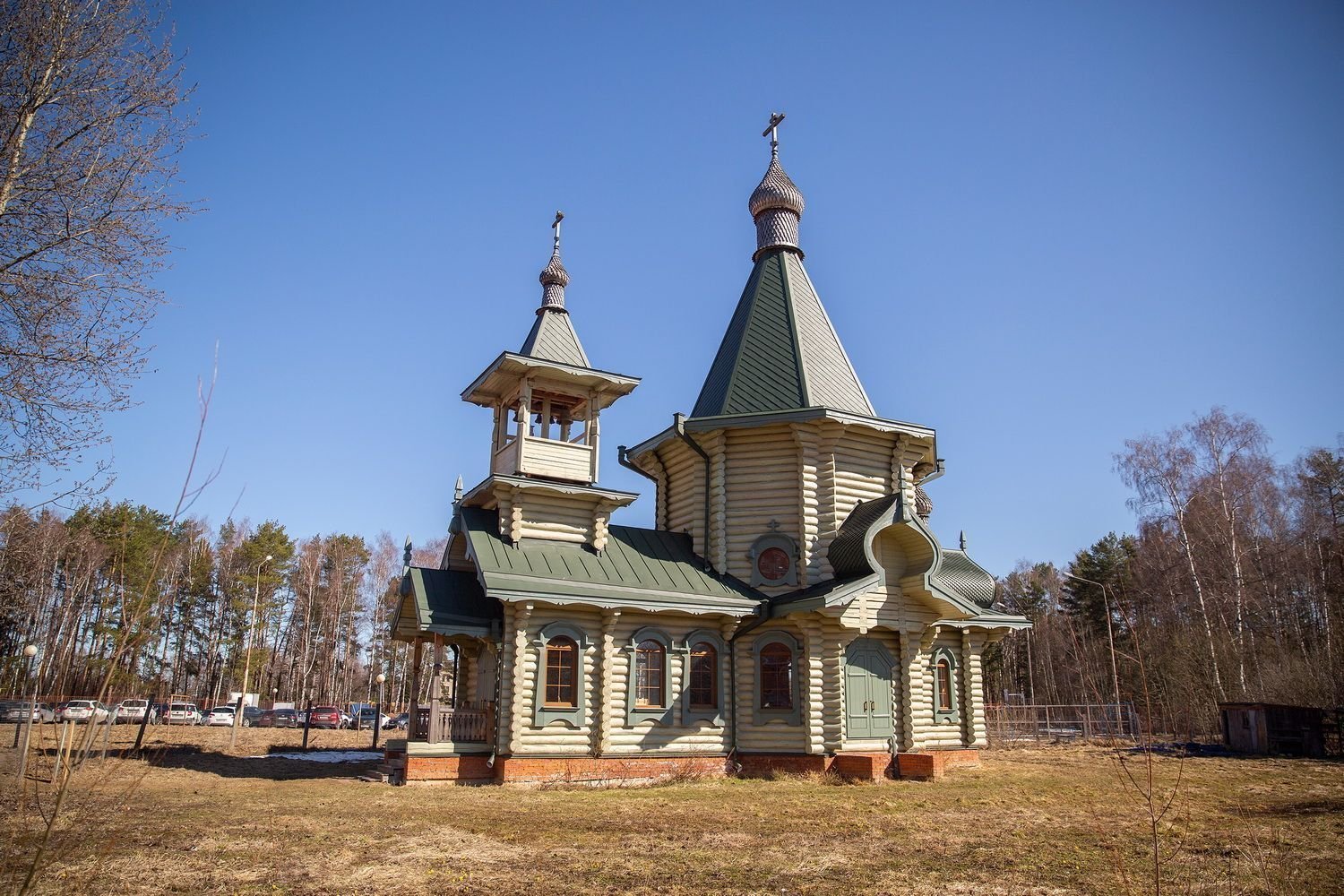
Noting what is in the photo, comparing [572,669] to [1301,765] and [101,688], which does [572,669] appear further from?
[1301,765]

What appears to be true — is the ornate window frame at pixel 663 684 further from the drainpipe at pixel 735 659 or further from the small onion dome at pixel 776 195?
the small onion dome at pixel 776 195

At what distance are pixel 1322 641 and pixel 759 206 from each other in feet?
80.7

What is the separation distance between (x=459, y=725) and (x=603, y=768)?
267cm

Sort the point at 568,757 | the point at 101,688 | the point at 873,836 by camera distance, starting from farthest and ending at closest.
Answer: the point at 568,757 < the point at 873,836 < the point at 101,688

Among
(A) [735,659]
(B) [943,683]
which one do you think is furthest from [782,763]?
(B) [943,683]

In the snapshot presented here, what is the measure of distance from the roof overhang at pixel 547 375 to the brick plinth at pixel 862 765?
8.61 metres

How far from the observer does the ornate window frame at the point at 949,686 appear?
19.3 metres

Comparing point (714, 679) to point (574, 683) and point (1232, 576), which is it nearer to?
point (574, 683)

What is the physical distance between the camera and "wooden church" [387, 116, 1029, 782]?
16250 millimetres

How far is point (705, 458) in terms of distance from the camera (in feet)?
66.0

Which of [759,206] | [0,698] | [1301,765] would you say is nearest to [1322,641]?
[1301,765]

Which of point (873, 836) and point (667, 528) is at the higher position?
point (667, 528)

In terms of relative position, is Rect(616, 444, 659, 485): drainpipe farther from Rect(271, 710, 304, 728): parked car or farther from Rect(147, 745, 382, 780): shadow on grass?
Rect(271, 710, 304, 728): parked car

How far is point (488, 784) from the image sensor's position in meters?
15.4
